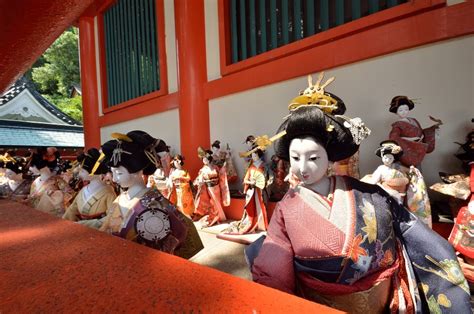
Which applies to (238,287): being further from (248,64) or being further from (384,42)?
(248,64)

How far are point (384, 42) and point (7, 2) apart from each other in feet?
12.0

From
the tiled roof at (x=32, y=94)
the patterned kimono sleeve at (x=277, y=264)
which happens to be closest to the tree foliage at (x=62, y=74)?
the tiled roof at (x=32, y=94)

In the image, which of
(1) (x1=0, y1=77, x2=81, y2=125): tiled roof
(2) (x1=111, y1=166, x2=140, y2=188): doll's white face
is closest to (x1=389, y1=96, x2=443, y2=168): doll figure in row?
(2) (x1=111, y1=166, x2=140, y2=188): doll's white face

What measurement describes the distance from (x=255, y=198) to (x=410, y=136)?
2.17 meters

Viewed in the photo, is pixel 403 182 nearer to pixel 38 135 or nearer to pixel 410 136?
pixel 410 136

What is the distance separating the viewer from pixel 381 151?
270cm

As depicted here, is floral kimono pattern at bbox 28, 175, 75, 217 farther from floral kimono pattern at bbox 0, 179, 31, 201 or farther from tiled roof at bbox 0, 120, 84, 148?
tiled roof at bbox 0, 120, 84, 148

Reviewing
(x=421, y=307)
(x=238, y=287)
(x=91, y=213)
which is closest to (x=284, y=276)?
(x=421, y=307)

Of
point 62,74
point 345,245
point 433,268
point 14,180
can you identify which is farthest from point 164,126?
point 62,74

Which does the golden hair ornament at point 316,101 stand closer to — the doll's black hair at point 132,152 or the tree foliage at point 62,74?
the doll's black hair at point 132,152

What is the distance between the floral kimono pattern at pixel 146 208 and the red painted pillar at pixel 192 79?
340 cm

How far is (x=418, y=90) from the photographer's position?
3.12 metres

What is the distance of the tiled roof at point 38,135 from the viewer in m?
10.4

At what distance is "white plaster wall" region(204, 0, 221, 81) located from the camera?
5.16 m
